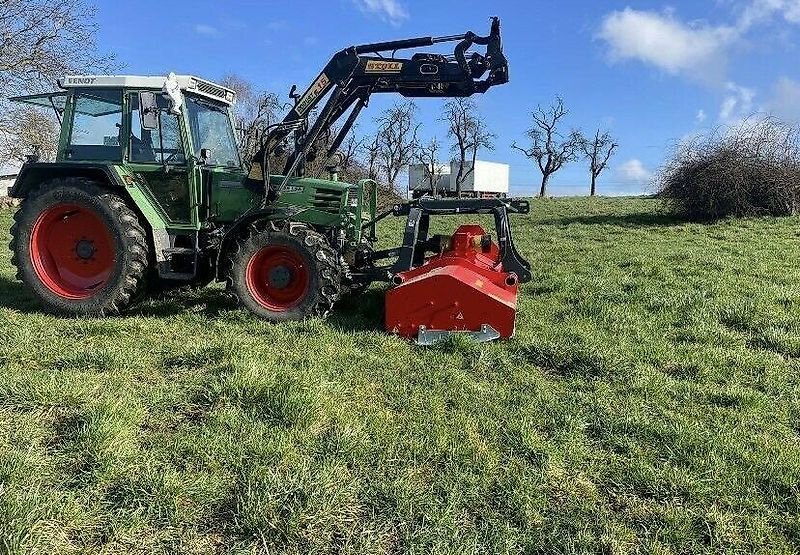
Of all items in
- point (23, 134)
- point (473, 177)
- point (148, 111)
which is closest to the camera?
point (148, 111)

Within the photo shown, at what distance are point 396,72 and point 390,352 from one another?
129 inches

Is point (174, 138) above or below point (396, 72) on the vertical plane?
below

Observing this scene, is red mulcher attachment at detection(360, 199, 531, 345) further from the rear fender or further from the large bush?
the large bush

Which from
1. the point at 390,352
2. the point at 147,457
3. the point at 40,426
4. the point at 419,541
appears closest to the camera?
the point at 419,541

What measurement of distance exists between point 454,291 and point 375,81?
285 centimetres

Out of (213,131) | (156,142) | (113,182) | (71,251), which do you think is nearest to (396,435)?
(113,182)

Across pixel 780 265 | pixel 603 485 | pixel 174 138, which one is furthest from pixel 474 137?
pixel 603 485

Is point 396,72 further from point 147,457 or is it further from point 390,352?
point 147,457

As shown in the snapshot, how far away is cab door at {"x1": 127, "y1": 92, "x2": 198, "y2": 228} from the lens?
602cm

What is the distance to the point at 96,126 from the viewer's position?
6.17m

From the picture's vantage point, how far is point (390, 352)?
4.86 metres

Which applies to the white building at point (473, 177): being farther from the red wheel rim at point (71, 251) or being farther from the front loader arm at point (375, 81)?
the red wheel rim at point (71, 251)

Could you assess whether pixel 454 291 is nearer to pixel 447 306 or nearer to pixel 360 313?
pixel 447 306

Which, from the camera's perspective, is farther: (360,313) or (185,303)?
(185,303)
